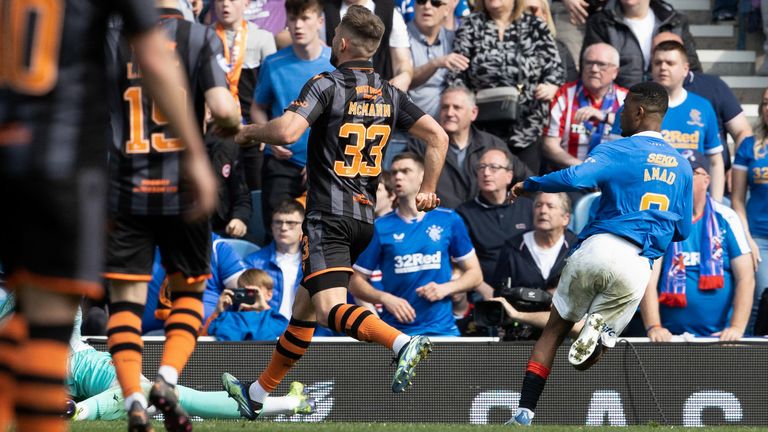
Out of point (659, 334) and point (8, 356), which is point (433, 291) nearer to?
point (659, 334)

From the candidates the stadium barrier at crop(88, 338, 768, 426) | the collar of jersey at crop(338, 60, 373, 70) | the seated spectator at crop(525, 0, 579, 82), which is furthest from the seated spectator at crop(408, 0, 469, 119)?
the collar of jersey at crop(338, 60, 373, 70)

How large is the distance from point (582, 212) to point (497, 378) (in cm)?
267

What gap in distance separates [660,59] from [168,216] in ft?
20.6

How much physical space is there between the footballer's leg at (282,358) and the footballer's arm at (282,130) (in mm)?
1014

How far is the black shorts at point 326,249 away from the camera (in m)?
7.33

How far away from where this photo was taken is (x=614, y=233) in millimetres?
7664

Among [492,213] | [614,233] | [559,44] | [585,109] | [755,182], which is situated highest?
[559,44]

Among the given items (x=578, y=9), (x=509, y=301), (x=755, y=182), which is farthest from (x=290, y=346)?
(x=578, y=9)

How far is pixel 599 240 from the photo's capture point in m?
7.69

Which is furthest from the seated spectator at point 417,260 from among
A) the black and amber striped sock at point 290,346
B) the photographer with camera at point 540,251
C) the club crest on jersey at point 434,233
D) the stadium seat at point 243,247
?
the black and amber striped sock at point 290,346

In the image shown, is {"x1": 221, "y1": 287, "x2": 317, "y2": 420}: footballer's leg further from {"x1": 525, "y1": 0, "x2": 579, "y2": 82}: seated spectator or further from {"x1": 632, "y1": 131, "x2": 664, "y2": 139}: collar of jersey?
{"x1": 525, "y1": 0, "x2": 579, "y2": 82}: seated spectator

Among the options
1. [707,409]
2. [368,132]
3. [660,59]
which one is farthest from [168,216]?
[660,59]

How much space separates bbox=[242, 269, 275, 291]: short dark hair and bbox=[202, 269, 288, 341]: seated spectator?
3 centimetres

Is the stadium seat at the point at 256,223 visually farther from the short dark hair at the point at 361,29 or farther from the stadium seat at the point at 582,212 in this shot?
the short dark hair at the point at 361,29
